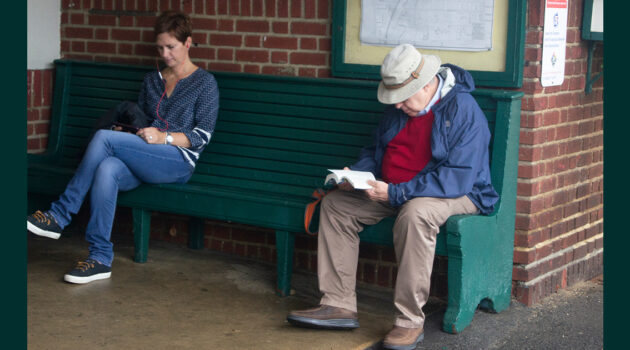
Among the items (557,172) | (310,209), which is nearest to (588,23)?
(557,172)

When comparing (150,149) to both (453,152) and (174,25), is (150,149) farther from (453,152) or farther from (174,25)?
(453,152)

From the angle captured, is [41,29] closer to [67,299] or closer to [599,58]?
[67,299]

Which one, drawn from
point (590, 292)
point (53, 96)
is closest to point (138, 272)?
point (53, 96)

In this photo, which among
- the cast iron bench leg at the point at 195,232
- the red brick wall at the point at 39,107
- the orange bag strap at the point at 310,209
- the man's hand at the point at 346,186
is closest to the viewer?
the man's hand at the point at 346,186

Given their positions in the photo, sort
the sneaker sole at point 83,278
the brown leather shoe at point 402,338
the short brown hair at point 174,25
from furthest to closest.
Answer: the short brown hair at point 174,25, the sneaker sole at point 83,278, the brown leather shoe at point 402,338

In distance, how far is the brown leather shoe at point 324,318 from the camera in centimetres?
464

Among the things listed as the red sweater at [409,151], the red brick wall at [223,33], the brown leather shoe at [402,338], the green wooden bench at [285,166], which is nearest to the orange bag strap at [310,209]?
the green wooden bench at [285,166]

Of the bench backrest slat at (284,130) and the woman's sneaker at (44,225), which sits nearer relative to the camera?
the woman's sneaker at (44,225)

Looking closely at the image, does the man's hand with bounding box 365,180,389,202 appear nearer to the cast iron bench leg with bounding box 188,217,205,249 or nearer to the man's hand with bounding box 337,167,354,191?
the man's hand with bounding box 337,167,354,191

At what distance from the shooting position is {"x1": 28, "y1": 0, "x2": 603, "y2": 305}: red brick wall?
17.1 ft

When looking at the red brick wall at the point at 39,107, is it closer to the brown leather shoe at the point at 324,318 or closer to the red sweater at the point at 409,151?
the brown leather shoe at the point at 324,318

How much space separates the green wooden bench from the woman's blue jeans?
0.18 m

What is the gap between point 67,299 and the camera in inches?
199

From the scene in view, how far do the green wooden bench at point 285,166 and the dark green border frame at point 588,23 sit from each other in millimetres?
770
